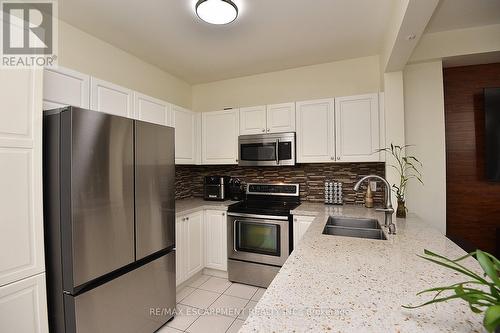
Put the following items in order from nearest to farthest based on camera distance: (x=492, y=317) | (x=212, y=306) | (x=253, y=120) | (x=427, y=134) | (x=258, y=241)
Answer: (x=492, y=317)
(x=212, y=306)
(x=427, y=134)
(x=258, y=241)
(x=253, y=120)

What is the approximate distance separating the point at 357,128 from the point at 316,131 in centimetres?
43

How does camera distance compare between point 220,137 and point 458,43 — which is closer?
point 458,43

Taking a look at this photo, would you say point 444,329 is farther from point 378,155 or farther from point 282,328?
point 378,155

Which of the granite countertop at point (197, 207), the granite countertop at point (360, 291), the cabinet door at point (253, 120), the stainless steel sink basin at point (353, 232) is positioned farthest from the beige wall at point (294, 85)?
the granite countertop at point (360, 291)

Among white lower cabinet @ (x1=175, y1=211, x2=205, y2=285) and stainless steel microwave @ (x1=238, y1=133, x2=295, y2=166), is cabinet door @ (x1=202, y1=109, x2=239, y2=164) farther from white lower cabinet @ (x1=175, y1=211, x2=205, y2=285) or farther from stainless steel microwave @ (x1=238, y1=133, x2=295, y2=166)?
white lower cabinet @ (x1=175, y1=211, x2=205, y2=285)

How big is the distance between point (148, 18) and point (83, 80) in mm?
756

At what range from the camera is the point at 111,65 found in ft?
8.17

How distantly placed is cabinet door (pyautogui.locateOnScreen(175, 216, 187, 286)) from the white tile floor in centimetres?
21

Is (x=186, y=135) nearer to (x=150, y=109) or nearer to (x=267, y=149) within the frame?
(x=150, y=109)

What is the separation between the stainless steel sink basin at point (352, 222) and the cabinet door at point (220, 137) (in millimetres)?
1414

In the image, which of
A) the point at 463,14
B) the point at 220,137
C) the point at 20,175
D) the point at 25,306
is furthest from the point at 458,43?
the point at 25,306

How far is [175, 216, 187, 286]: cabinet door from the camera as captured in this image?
8.09 feet

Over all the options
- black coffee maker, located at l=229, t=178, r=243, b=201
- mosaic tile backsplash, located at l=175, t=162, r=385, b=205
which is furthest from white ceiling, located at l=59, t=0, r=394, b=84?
black coffee maker, located at l=229, t=178, r=243, b=201

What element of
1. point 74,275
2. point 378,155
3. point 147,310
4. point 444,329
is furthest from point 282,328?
point 378,155
